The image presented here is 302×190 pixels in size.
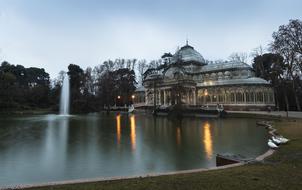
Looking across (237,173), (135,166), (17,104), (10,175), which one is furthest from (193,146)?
(17,104)

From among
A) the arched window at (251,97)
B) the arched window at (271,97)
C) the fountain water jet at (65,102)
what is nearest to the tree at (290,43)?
the arched window at (251,97)

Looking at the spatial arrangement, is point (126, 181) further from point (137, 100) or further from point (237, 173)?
point (137, 100)

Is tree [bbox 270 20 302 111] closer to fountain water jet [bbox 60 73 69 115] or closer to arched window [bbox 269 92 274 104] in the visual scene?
arched window [bbox 269 92 274 104]

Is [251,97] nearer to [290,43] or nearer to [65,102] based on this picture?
[290,43]

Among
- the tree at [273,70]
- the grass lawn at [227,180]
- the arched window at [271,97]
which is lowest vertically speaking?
the grass lawn at [227,180]

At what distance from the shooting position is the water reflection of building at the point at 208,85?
47906 mm

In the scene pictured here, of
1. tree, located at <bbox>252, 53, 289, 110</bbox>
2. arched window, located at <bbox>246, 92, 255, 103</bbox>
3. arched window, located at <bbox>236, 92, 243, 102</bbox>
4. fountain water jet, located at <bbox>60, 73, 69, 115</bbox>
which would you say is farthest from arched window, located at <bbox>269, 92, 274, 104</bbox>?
fountain water jet, located at <bbox>60, 73, 69, 115</bbox>

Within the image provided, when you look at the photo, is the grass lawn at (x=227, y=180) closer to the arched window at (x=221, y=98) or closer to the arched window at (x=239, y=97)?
the arched window at (x=239, y=97)

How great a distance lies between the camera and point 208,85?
54656 millimetres

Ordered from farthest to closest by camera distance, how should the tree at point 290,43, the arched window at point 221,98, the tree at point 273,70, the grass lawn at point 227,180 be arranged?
the arched window at point 221,98, the tree at point 273,70, the tree at point 290,43, the grass lawn at point 227,180

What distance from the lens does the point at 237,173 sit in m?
6.47

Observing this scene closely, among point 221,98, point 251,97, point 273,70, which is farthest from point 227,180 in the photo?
point 221,98

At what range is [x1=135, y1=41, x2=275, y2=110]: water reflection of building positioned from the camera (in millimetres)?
47906

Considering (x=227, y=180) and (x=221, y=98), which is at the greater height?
(x=221, y=98)
